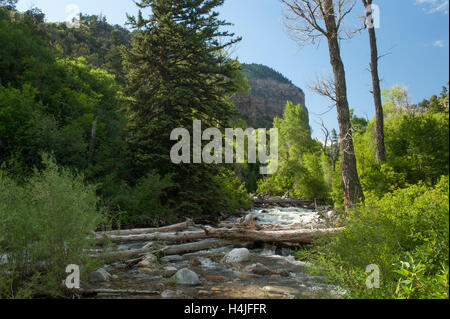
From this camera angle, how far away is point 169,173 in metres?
13.4

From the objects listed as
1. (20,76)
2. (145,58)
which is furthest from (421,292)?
(20,76)

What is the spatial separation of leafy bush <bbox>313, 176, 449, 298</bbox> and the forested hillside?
0.02 metres

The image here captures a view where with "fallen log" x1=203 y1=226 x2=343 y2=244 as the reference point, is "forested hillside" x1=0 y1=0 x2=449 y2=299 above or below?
above

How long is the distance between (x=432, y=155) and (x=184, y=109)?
1032cm

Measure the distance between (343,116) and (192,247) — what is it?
5.55m

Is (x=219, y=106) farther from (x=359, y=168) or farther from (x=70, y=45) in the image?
(x=70, y=45)

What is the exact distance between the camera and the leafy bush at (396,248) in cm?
336

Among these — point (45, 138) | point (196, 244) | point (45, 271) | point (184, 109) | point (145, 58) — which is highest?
point (145, 58)

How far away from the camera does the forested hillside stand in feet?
13.5

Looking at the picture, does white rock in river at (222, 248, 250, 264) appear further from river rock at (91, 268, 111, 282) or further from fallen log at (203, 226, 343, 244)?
river rock at (91, 268, 111, 282)

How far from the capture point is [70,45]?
165 feet

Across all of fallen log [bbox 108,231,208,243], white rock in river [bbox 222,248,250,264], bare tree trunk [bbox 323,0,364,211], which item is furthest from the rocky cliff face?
white rock in river [bbox 222,248,250,264]

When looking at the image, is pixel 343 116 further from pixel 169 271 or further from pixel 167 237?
pixel 169 271

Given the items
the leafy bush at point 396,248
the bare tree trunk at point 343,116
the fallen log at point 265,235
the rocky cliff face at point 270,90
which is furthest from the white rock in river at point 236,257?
the rocky cliff face at point 270,90
